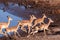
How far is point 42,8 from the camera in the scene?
43.8 feet

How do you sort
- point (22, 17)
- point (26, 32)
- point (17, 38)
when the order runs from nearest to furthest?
point (17, 38), point (26, 32), point (22, 17)

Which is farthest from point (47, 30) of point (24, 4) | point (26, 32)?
point (24, 4)

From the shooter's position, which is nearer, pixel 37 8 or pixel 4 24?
pixel 4 24

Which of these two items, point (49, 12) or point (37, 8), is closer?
point (49, 12)

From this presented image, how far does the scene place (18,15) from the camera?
1220 cm

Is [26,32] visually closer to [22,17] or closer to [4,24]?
[4,24]

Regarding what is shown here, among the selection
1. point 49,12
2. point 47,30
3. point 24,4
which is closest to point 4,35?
point 47,30

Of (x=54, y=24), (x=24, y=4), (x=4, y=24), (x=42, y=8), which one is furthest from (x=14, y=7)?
(x=4, y=24)

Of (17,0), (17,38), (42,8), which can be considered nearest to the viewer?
(17,38)

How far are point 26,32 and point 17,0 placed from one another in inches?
212

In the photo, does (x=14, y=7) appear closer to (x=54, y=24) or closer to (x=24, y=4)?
(x=24, y=4)

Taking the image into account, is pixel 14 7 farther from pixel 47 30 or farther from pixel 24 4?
pixel 47 30

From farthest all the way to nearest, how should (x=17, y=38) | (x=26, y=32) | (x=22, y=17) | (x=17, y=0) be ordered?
(x=17, y=0) < (x=22, y=17) < (x=26, y=32) < (x=17, y=38)

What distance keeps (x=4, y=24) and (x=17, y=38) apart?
0.76 m
